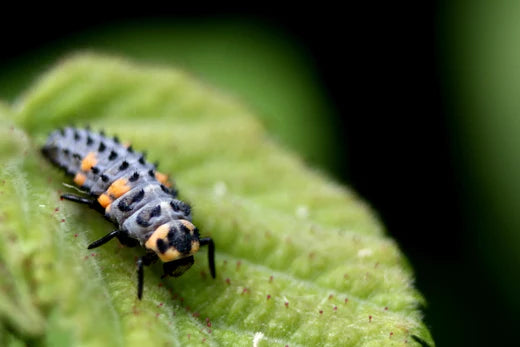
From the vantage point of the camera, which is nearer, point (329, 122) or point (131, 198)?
point (131, 198)

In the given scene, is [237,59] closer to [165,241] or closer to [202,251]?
[202,251]

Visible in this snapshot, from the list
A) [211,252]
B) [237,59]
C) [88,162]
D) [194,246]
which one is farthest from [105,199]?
[237,59]

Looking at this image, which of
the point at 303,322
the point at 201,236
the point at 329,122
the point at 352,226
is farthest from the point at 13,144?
the point at 329,122

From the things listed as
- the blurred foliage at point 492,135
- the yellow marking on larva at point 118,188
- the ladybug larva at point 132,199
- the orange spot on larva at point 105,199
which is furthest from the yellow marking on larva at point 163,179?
the blurred foliage at point 492,135

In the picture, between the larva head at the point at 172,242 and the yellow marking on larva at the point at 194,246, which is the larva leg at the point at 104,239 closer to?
the larva head at the point at 172,242

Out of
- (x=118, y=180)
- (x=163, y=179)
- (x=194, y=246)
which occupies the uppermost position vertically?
→ (x=118, y=180)

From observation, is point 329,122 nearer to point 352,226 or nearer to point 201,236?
point 352,226
